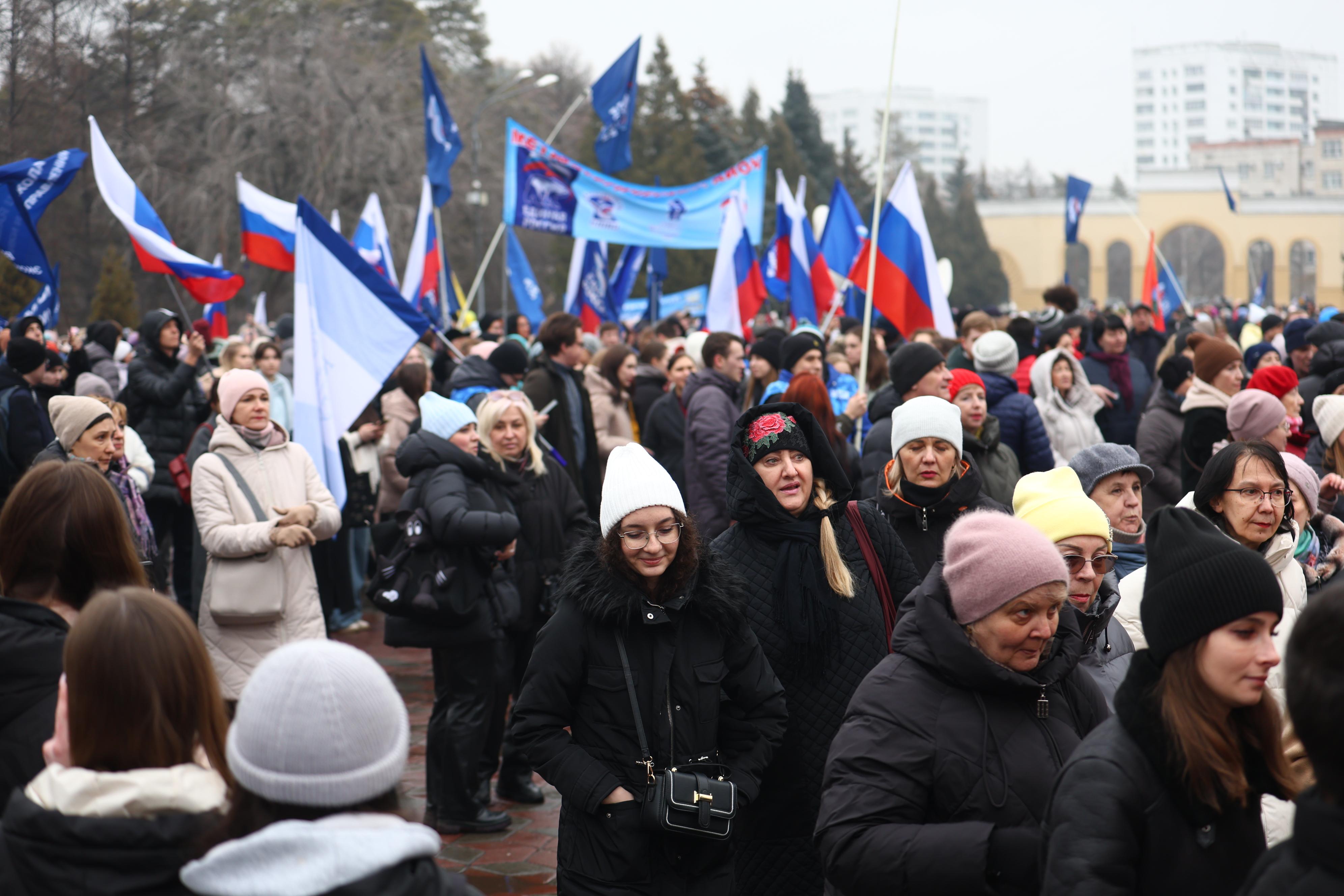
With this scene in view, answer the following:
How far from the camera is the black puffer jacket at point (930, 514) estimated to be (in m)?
4.58

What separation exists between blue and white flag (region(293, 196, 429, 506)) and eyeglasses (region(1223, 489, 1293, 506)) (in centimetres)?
435

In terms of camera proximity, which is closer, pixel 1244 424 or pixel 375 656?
pixel 1244 424

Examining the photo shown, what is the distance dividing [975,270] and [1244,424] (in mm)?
72676

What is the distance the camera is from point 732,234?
1335 cm

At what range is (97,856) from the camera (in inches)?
84.3

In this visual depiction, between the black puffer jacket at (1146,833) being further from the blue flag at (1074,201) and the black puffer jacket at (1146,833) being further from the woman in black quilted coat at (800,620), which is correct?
the blue flag at (1074,201)

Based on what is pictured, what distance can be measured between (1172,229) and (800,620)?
8789cm

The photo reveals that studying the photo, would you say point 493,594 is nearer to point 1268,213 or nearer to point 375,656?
point 375,656

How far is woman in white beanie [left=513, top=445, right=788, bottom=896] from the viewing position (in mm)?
3604

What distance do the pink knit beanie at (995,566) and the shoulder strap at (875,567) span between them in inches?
45.5

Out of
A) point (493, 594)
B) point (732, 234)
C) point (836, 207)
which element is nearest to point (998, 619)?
point (493, 594)

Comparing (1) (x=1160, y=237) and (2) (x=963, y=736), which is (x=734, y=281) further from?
(1) (x=1160, y=237)

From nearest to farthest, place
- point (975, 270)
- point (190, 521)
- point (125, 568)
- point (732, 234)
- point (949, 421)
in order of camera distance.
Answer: point (125, 568) < point (949, 421) < point (190, 521) < point (732, 234) < point (975, 270)

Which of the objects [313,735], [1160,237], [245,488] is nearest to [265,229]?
[245,488]
